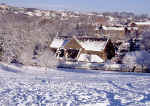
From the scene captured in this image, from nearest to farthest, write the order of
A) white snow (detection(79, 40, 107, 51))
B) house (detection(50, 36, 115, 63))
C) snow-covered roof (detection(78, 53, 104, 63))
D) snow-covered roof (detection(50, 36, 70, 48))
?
snow-covered roof (detection(78, 53, 104, 63)), house (detection(50, 36, 115, 63)), white snow (detection(79, 40, 107, 51)), snow-covered roof (detection(50, 36, 70, 48))

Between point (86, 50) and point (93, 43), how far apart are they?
4.65 ft

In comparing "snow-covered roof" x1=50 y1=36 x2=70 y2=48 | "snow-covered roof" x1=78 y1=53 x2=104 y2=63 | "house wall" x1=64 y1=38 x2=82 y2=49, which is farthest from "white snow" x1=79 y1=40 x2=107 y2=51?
"snow-covered roof" x1=50 y1=36 x2=70 y2=48

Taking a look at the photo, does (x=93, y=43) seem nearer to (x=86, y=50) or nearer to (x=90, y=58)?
(x=86, y=50)

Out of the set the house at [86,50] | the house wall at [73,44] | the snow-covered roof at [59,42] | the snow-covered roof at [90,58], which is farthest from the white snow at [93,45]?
the snow-covered roof at [59,42]

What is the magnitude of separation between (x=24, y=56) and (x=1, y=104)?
14.8 metres

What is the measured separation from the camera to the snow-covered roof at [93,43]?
93.7 ft

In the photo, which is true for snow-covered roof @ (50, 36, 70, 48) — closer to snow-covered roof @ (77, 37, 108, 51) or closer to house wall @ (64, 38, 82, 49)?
house wall @ (64, 38, 82, 49)

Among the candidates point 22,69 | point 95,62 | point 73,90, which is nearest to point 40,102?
point 73,90

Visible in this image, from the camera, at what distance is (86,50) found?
95.5 ft

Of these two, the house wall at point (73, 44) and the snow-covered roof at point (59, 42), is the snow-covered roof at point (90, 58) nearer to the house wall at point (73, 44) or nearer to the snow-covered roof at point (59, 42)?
the house wall at point (73, 44)

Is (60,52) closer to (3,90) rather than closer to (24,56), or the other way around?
(24,56)

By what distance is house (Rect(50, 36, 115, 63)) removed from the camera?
91.6 ft

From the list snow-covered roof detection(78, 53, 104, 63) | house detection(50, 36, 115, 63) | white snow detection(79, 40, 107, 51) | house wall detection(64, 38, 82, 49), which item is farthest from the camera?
house wall detection(64, 38, 82, 49)

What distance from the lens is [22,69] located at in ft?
68.0
